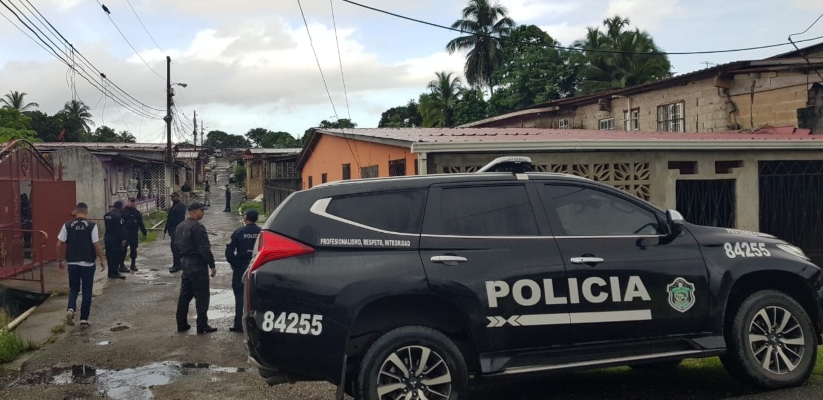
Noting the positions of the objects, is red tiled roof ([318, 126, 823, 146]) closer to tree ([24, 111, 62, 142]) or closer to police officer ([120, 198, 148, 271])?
police officer ([120, 198, 148, 271])

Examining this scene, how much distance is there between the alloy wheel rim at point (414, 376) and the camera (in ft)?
15.4

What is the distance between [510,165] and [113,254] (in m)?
10.7

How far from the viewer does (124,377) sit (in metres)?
6.85

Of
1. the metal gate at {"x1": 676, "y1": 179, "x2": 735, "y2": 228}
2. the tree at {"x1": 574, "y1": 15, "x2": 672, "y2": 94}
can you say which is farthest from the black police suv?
the tree at {"x1": 574, "y1": 15, "x2": 672, "y2": 94}

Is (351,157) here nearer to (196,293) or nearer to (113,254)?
(113,254)

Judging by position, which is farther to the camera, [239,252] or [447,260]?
[239,252]

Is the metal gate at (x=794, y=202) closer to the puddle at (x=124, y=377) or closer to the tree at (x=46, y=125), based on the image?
the puddle at (x=124, y=377)

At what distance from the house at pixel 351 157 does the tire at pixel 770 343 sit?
6109 mm

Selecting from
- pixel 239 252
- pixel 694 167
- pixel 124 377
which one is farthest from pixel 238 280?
pixel 694 167

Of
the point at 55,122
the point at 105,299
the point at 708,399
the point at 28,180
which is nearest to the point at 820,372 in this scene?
the point at 708,399

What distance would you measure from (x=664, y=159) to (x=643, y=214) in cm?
643

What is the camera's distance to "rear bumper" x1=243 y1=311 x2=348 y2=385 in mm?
4609

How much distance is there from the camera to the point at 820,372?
5.92 meters

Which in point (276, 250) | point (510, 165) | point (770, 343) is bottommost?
point (770, 343)
